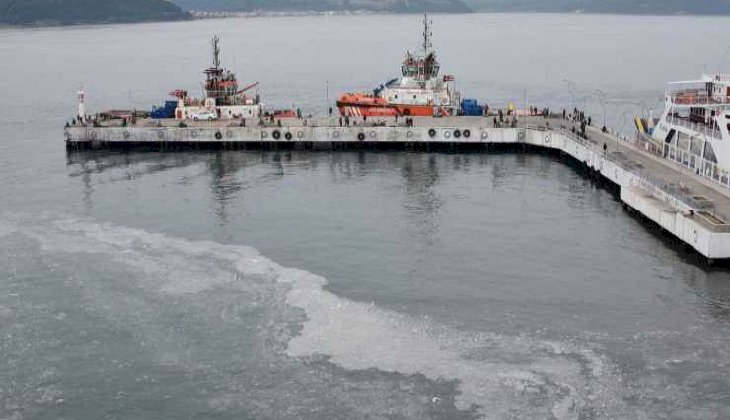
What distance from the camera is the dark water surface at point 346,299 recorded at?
119 ft

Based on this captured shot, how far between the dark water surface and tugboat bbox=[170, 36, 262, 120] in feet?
65.1

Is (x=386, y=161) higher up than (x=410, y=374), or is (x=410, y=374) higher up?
(x=386, y=161)

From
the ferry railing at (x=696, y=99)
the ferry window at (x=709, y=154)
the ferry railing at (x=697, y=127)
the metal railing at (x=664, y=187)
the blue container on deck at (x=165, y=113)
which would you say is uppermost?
the ferry railing at (x=696, y=99)

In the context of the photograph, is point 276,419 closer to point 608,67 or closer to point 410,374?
point 410,374

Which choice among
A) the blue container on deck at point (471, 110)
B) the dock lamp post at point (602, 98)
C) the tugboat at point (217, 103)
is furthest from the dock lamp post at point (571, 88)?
the tugboat at point (217, 103)

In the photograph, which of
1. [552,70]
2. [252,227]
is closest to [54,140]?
[252,227]

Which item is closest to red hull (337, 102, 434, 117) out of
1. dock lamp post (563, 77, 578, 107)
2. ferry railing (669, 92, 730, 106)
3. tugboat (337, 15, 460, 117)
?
tugboat (337, 15, 460, 117)

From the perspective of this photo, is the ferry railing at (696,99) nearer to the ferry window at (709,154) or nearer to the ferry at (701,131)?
the ferry at (701,131)

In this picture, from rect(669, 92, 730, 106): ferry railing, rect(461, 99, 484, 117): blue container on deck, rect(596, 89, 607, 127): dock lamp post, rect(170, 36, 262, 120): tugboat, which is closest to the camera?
rect(669, 92, 730, 106): ferry railing

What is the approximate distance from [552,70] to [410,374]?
165 m

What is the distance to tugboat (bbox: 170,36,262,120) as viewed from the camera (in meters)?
103

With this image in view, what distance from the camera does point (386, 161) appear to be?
88750 mm

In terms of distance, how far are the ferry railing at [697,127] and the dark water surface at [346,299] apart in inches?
340

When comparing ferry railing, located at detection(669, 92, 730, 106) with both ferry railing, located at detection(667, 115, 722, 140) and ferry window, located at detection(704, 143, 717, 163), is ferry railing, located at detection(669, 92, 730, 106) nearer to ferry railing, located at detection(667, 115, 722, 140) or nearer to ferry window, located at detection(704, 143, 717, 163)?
ferry railing, located at detection(667, 115, 722, 140)
